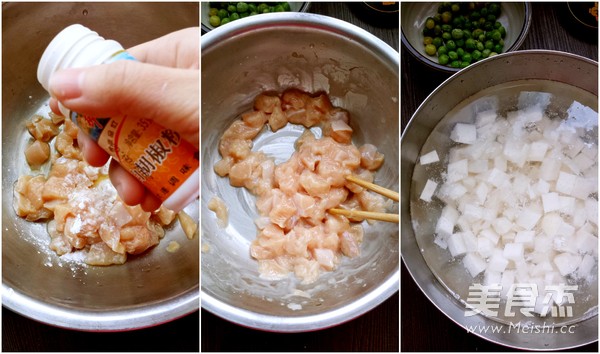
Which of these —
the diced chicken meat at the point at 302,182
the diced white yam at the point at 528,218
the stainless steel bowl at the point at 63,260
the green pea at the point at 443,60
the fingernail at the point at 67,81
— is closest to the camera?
the fingernail at the point at 67,81

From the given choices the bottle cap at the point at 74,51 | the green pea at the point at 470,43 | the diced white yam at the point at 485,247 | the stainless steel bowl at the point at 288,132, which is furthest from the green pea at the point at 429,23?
the bottle cap at the point at 74,51

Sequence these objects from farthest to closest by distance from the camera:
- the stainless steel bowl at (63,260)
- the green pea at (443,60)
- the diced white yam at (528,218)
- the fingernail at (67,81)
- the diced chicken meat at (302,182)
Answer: the green pea at (443,60) → the diced chicken meat at (302,182) → the diced white yam at (528,218) → the stainless steel bowl at (63,260) → the fingernail at (67,81)

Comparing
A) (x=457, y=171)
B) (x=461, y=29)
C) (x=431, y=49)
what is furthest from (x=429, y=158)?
(x=461, y=29)

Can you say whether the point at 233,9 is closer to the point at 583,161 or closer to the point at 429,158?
the point at 429,158

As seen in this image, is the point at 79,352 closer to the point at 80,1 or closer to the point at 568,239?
the point at 80,1

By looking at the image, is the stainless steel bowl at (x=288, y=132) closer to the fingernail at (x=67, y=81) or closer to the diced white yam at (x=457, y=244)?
the diced white yam at (x=457, y=244)
